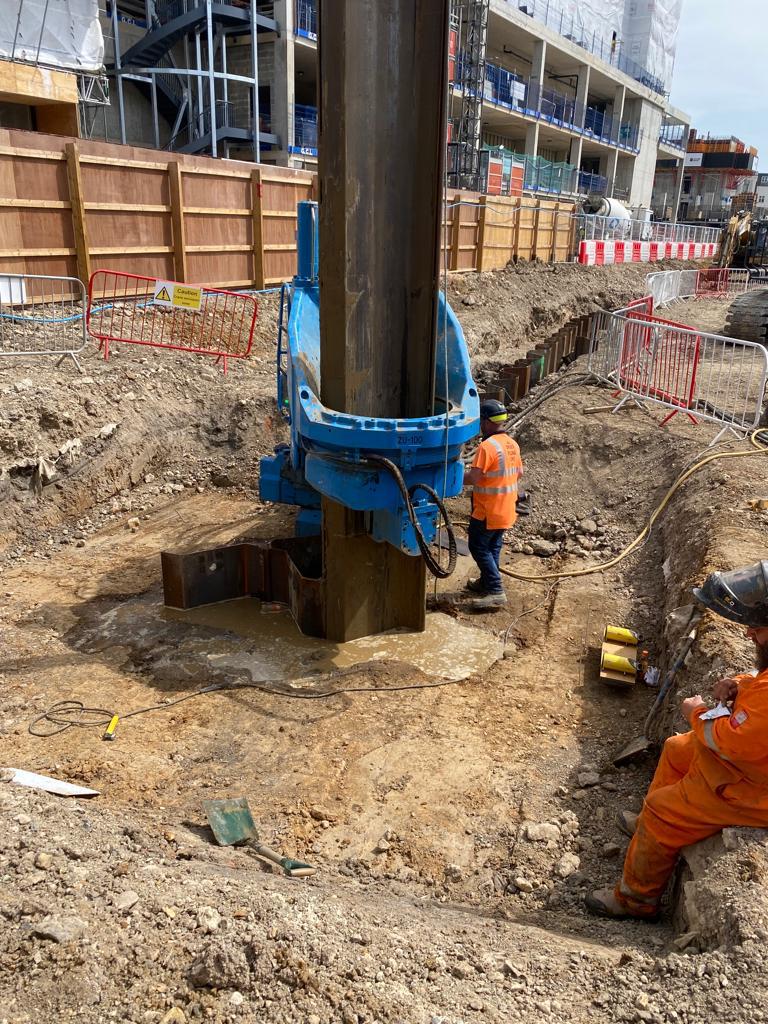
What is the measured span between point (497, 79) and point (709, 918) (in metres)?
43.0

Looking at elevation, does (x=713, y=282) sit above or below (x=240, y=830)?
above

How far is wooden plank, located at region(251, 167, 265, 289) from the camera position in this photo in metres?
13.8

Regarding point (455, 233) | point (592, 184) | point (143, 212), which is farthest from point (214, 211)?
point (592, 184)

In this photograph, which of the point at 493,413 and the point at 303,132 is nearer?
the point at 493,413

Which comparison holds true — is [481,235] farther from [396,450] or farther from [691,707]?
[691,707]

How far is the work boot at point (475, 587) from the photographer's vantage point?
261 inches

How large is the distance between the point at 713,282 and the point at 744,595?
101 ft

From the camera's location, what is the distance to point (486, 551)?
21.4 ft

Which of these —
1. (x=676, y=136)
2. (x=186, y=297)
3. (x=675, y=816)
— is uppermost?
(x=676, y=136)

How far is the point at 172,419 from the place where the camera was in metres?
9.29

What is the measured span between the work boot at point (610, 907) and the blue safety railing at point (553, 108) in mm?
38387

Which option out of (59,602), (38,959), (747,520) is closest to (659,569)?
(747,520)

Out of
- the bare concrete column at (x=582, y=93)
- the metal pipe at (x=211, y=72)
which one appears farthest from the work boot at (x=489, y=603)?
the bare concrete column at (x=582, y=93)

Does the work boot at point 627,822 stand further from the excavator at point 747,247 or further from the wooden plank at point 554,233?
the excavator at point 747,247
